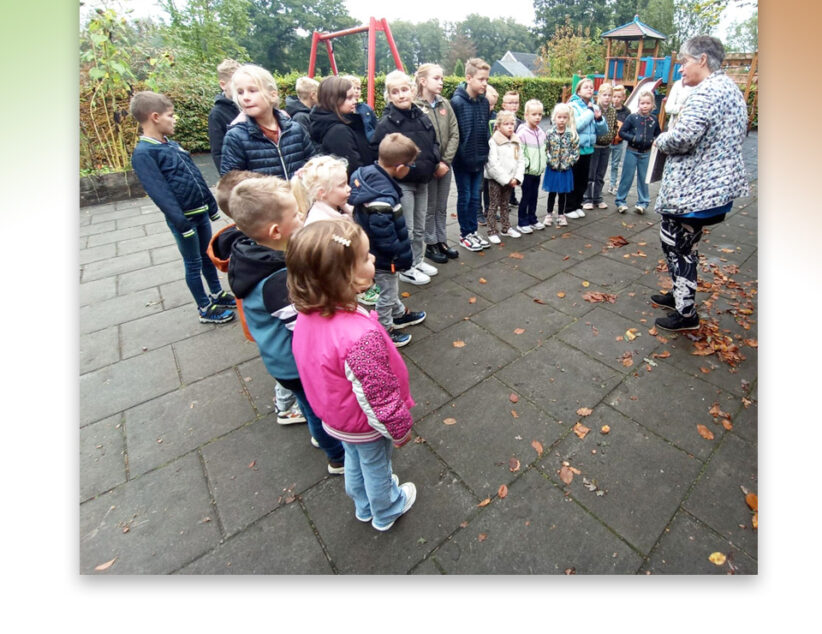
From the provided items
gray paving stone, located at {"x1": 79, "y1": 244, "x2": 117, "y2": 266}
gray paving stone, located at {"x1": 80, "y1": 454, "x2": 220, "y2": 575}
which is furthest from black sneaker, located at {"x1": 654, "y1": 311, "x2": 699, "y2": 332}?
gray paving stone, located at {"x1": 79, "y1": 244, "x2": 117, "y2": 266}

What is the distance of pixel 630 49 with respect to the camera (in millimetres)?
7977

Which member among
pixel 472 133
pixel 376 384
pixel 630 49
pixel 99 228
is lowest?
pixel 99 228

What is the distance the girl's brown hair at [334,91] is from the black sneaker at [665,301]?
305 cm

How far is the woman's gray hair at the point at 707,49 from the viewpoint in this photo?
232 cm

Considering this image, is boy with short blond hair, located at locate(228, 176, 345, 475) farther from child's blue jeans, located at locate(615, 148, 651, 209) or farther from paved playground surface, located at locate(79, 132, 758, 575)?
child's blue jeans, located at locate(615, 148, 651, 209)

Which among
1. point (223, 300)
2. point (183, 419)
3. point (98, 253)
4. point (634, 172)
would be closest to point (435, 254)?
point (223, 300)

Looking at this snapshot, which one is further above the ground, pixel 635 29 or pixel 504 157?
pixel 635 29

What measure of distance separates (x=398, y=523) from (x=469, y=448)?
54cm

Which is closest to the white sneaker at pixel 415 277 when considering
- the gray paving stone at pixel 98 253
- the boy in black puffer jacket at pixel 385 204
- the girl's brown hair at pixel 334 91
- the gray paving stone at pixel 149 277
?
the boy in black puffer jacket at pixel 385 204

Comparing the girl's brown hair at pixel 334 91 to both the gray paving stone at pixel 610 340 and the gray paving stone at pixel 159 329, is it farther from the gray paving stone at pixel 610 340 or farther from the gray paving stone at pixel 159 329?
the gray paving stone at pixel 610 340

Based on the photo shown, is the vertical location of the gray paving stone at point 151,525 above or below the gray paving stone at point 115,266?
below

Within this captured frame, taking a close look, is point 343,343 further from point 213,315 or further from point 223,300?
point 223,300
